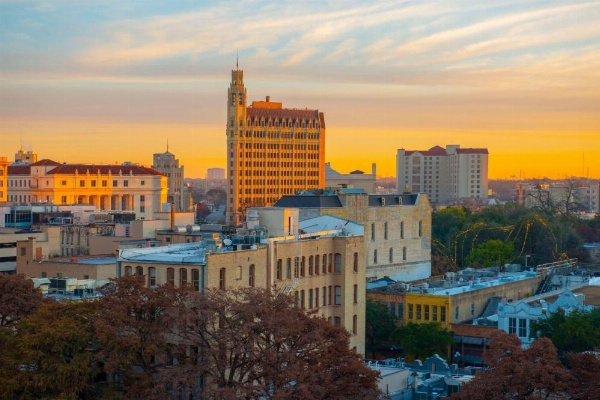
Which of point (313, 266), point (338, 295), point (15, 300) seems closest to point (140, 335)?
point (15, 300)

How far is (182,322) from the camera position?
57.2 meters

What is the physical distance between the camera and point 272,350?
2215 inches

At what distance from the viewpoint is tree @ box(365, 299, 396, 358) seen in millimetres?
91375

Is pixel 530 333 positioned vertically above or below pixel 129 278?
below

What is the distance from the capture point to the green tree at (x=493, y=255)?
13575 centimetres

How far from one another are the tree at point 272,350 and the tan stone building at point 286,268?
230 inches

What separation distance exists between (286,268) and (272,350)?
663 inches

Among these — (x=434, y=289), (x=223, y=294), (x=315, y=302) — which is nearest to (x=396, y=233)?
(x=434, y=289)

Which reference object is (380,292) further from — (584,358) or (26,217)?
(26,217)

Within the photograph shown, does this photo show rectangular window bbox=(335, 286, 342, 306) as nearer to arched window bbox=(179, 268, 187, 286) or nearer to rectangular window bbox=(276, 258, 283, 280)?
rectangular window bbox=(276, 258, 283, 280)

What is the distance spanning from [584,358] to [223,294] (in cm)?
1802

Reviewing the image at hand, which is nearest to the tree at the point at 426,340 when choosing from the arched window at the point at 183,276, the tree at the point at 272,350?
the arched window at the point at 183,276

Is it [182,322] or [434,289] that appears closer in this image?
[182,322]

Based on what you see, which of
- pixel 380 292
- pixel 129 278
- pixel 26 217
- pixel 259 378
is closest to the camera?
pixel 259 378
